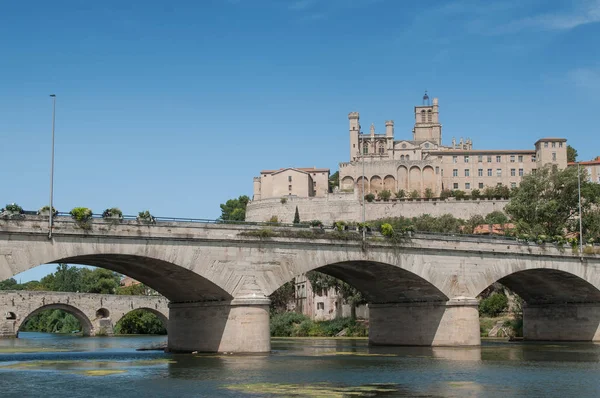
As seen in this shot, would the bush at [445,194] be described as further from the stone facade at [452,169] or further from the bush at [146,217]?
the bush at [146,217]

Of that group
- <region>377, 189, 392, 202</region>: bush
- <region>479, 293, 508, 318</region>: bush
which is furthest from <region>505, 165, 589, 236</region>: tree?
<region>377, 189, 392, 202</region>: bush

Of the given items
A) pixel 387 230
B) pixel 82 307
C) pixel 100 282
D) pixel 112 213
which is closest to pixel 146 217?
pixel 112 213

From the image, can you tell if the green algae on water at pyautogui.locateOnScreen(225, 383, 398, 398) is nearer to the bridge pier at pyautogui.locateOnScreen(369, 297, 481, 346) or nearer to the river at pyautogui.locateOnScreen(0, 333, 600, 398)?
the river at pyautogui.locateOnScreen(0, 333, 600, 398)

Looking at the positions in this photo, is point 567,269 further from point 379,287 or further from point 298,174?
point 298,174

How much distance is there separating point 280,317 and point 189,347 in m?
45.9

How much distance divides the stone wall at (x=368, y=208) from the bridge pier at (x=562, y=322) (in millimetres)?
86041

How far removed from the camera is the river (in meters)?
33.4

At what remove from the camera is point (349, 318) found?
303 feet

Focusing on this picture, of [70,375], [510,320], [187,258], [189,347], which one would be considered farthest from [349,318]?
[70,375]

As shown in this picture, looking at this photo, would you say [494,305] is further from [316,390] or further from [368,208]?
[368,208]

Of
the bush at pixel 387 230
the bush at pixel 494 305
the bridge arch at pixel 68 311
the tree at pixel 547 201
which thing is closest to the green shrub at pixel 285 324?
the bush at pixel 494 305

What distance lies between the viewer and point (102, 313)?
9981 centimetres

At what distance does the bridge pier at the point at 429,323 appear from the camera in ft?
193

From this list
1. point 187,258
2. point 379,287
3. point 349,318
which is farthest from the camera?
point 349,318
